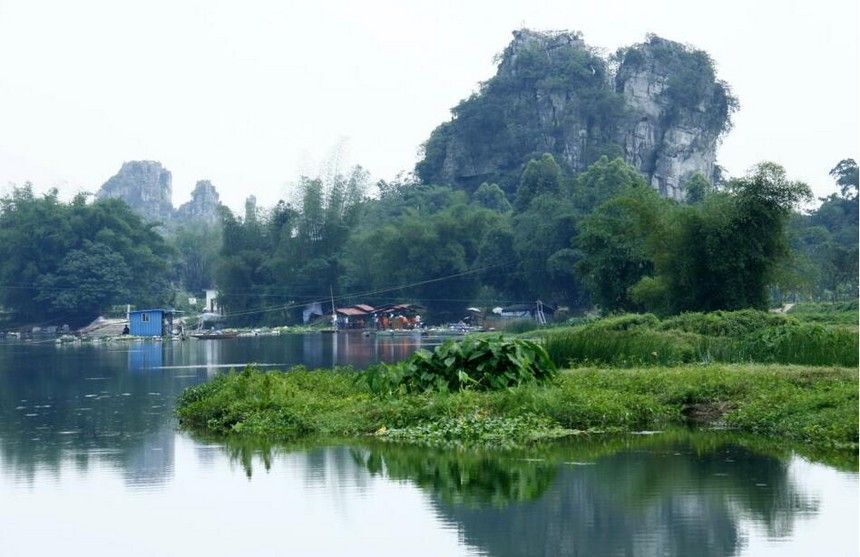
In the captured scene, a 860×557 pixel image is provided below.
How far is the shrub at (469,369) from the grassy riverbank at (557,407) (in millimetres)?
257

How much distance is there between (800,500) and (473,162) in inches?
3857

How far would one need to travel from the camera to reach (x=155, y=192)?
195625 mm

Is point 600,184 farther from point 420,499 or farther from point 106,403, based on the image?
point 420,499

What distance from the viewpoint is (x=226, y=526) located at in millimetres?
11102

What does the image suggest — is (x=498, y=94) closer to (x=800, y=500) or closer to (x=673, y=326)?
(x=673, y=326)

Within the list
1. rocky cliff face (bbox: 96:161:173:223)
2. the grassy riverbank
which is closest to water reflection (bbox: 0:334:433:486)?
the grassy riverbank

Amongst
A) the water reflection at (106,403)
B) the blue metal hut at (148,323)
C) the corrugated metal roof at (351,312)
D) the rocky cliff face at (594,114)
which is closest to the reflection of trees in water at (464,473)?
the water reflection at (106,403)

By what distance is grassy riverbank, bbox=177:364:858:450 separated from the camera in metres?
15.9

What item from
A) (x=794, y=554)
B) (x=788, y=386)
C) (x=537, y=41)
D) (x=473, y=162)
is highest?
(x=537, y=41)

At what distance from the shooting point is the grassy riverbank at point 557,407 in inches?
624

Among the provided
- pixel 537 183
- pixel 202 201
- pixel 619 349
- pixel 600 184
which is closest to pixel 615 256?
pixel 619 349

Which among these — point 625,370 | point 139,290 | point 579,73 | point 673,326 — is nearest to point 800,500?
point 625,370

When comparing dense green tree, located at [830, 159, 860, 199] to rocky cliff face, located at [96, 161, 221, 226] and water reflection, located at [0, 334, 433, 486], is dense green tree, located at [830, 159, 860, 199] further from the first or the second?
rocky cliff face, located at [96, 161, 221, 226]

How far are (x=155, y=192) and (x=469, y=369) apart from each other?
183m
